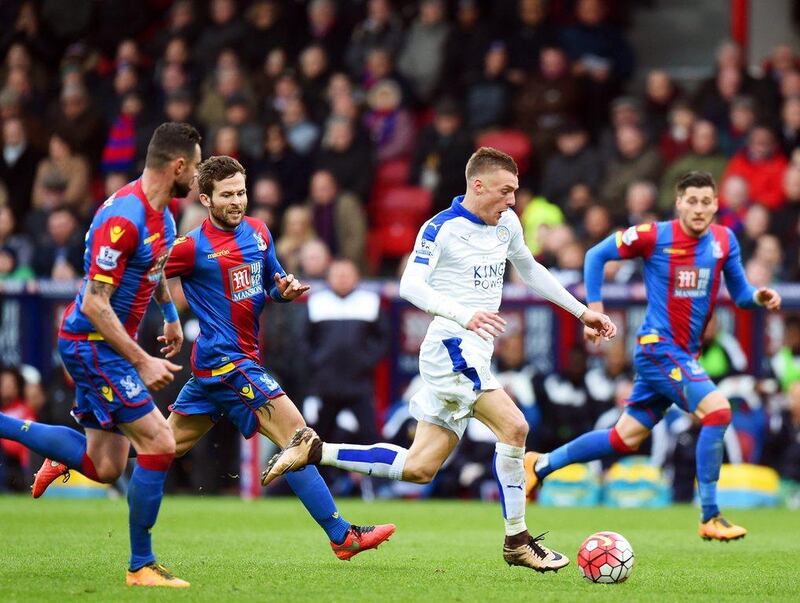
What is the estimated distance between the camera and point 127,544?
32.6 feet

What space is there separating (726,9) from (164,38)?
8094 millimetres

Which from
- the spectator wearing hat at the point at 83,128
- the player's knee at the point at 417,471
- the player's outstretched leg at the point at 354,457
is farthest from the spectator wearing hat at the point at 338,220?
the player's knee at the point at 417,471

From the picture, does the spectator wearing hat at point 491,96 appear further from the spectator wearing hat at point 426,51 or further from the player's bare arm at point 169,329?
the player's bare arm at point 169,329

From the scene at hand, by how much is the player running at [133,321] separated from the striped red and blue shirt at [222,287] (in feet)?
2.33

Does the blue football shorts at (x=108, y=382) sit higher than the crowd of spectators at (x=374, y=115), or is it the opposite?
the crowd of spectators at (x=374, y=115)

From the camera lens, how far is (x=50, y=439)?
823 centimetres

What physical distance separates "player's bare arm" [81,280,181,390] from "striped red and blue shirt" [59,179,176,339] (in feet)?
0.21

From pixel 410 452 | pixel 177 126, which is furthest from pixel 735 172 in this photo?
pixel 177 126

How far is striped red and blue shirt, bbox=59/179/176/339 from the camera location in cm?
746

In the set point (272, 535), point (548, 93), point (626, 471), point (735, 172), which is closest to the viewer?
point (272, 535)

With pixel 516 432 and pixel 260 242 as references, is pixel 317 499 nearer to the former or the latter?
pixel 516 432

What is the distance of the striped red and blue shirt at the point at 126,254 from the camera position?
24.5 ft

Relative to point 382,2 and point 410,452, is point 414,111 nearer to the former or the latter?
point 382,2

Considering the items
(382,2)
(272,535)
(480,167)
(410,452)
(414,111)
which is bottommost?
(272,535)
